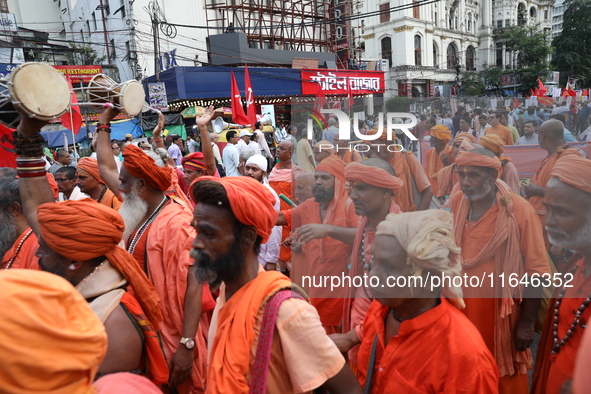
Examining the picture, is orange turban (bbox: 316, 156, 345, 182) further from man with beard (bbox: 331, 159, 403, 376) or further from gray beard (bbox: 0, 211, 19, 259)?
gray beard (bbox: 0, 211, 19, 259)

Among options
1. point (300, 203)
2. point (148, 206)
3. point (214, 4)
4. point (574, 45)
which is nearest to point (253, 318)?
point (300, 203)

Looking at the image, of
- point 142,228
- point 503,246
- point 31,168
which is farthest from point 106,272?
point 503,246

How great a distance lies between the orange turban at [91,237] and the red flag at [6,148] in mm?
1493

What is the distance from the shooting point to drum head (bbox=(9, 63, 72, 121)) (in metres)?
2.19

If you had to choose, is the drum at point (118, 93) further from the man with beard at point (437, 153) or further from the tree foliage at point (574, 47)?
the tree foliage at point (574, 47)

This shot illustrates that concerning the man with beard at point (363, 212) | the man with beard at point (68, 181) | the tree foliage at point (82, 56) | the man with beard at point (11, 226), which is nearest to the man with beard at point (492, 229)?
the man with beard at point (363, 212)

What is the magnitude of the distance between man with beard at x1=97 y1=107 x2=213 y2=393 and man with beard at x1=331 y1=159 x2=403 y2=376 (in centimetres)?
86

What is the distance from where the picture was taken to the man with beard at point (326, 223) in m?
2.02

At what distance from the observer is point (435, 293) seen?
5.80 feet

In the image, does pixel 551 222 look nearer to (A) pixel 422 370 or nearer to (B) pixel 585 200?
(B) pixel 585 200

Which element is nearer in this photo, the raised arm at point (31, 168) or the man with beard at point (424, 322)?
the man with beard at point (424, 322)

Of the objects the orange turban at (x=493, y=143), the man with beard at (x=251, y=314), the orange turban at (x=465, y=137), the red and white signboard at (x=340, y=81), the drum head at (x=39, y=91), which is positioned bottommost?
the man with beard at (x=251, y=314)

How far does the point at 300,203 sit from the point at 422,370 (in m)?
0.92

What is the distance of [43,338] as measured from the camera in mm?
891
